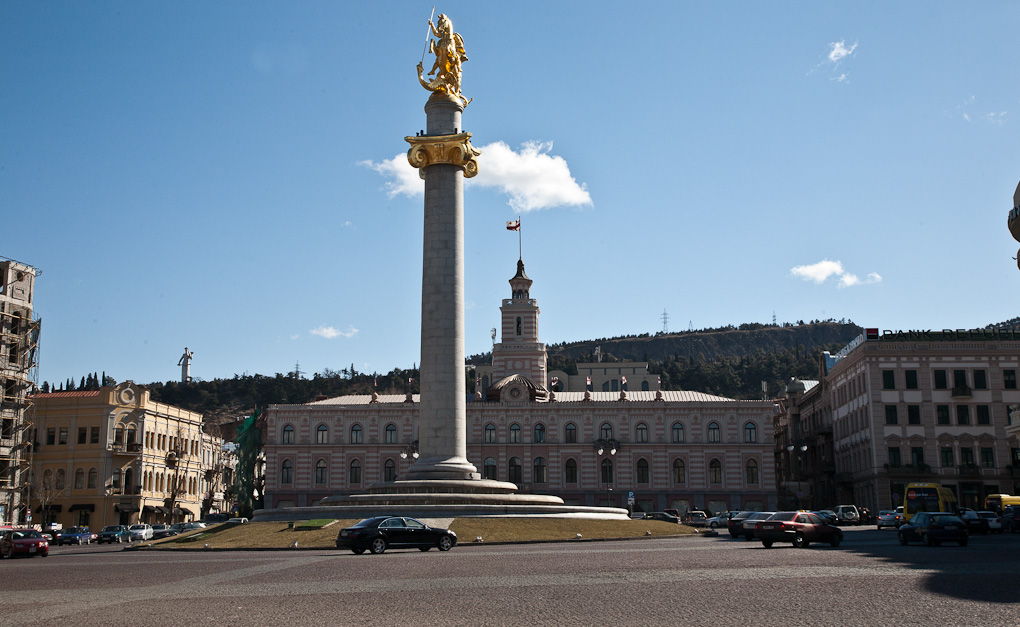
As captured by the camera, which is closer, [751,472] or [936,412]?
[936,412]

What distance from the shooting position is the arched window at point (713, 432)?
93.6 m

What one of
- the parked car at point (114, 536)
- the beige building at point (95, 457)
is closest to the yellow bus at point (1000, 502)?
the parked car at point (114, 536)

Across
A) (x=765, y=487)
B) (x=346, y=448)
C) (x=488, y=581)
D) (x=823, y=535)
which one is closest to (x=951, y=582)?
(x=488, y=581)

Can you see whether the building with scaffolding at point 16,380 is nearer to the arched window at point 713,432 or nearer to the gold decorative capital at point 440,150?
the gold decorative capital at point 440,150

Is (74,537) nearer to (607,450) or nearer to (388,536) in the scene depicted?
(388,536)

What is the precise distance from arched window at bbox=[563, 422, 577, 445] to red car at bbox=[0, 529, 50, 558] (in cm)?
5754

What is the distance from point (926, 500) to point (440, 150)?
3642 cm

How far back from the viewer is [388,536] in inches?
1436

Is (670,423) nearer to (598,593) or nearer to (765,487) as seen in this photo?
(765,487)

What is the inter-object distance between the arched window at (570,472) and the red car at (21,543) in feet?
187

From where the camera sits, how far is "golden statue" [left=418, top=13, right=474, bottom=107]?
186ft

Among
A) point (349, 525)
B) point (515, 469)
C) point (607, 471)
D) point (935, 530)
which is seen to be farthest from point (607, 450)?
point (935, 530)

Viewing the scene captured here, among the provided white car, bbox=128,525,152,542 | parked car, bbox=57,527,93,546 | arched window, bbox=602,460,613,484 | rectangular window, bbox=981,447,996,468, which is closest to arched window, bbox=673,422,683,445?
arched window, bbox=602,460,613,484

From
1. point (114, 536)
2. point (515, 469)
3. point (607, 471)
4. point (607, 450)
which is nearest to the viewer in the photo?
point (114, 536)
